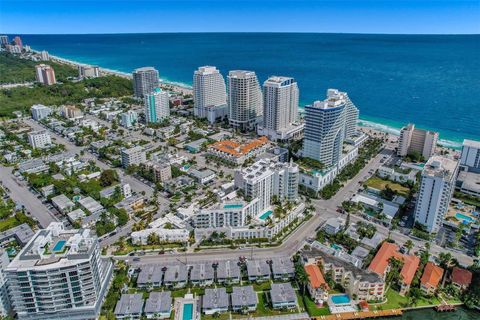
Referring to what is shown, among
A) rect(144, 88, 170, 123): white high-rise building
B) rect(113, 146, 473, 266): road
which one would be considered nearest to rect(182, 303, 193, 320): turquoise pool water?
rect(113, 146, 473, 266): road

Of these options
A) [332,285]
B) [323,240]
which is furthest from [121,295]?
[323,240]

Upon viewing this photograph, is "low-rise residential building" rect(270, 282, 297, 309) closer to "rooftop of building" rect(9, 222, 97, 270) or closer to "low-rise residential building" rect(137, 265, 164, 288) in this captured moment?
"low-rise residential building" rect(137, 265, 164, 288)

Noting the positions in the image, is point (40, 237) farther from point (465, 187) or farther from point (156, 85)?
point (156, 85)

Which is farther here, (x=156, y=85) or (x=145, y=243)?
(x=156, y=85)

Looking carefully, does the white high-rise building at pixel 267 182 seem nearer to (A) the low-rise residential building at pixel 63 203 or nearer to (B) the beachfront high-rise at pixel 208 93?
(A) the low-rise residential building at pixel 63 203

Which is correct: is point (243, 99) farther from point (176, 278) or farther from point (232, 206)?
point (176, 278)

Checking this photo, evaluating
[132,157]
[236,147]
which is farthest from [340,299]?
[132,157]
